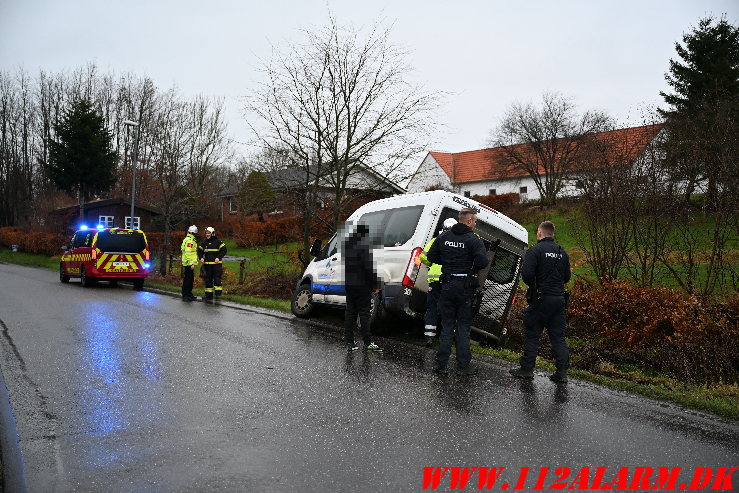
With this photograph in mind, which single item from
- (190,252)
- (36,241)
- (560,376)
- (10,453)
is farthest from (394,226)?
(36,241)

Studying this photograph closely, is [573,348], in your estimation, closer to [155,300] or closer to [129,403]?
[129,403]

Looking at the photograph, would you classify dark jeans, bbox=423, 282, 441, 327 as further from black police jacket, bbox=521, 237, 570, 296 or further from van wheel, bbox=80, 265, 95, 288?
van wheel, bbox=80, 265, 95, 288

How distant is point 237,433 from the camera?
4.84 metres

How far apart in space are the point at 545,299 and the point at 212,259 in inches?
420

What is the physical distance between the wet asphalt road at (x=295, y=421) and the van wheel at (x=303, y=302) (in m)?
3.08

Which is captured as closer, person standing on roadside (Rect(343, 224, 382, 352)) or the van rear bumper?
person standing on roadside (Rect(343, 224, 382, 352))

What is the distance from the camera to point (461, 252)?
7.28 meters

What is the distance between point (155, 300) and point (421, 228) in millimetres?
8841

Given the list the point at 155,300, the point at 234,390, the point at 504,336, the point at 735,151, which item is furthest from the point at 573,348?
the point at 155,300

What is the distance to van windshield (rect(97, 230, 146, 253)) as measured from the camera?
19539 mm

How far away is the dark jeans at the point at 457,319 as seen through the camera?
7.20 m
